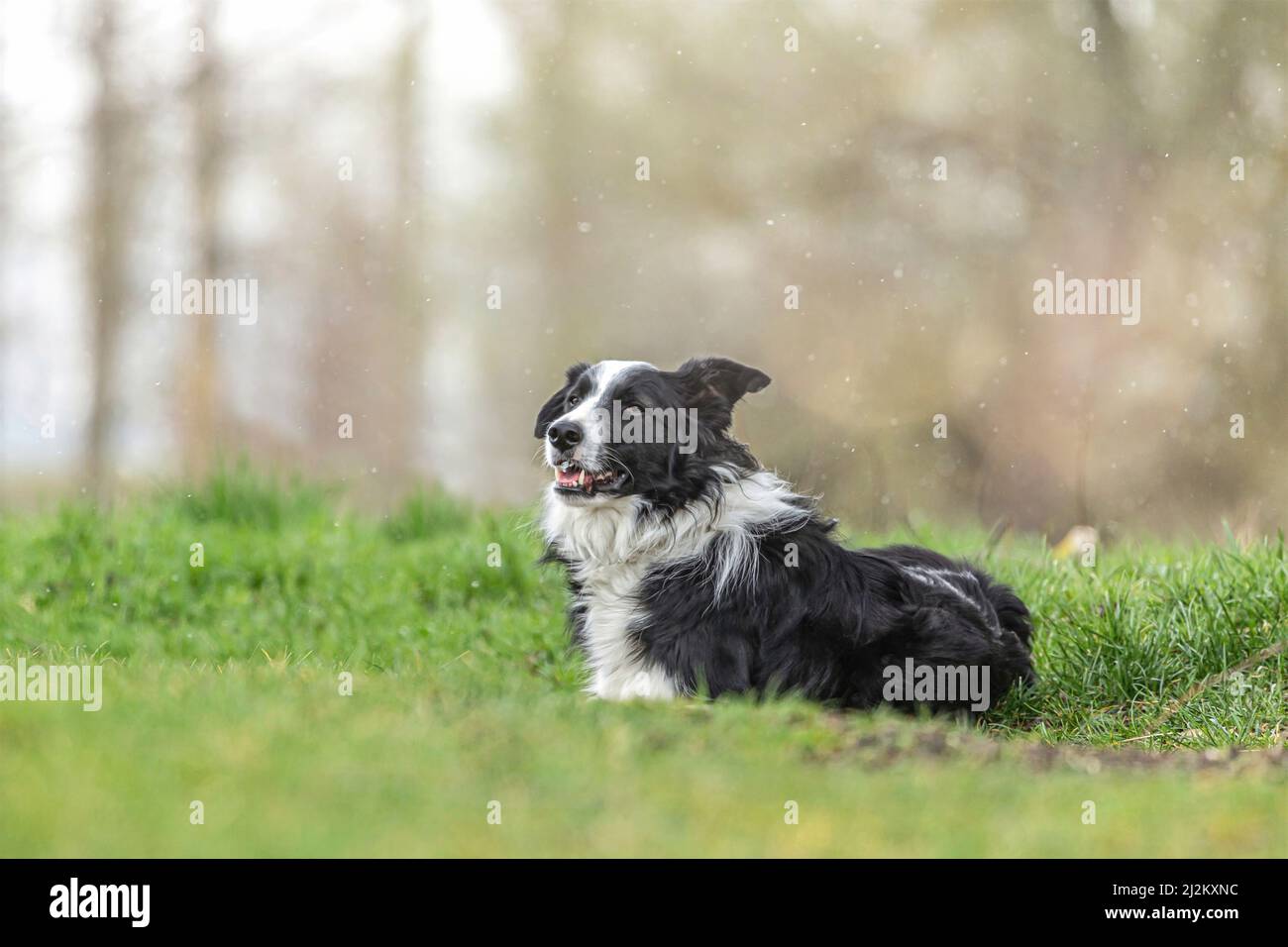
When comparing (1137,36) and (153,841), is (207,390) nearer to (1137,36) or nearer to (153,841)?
(1137,36)

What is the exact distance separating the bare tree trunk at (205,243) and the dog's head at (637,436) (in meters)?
9.60

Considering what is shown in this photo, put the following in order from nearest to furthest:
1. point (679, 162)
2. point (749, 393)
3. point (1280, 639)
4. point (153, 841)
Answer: point (153, 841)
point (749, 393)
point (1280, 639)
point (679, 162)

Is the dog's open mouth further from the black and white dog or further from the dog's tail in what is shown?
the dog's tail

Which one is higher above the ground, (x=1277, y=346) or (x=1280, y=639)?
(x=1277, y=346)

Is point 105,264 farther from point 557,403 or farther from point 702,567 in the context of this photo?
point 702,567

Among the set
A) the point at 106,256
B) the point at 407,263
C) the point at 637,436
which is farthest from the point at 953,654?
the point at 407,263

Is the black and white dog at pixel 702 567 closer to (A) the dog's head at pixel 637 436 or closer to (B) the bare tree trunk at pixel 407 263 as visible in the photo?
(A) the dog's head at pixel 637 436

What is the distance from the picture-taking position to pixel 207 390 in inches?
613

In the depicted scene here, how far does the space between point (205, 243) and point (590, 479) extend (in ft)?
35.4

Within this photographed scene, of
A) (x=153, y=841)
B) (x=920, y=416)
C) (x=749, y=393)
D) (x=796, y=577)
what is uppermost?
(x=920, y=416)

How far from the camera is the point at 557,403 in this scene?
6031 millimetres

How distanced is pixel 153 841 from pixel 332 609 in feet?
19.5

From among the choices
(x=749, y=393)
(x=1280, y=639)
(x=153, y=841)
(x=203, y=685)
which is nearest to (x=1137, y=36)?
(x=1280, y=639)

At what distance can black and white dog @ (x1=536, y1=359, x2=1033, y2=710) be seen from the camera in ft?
18.2
